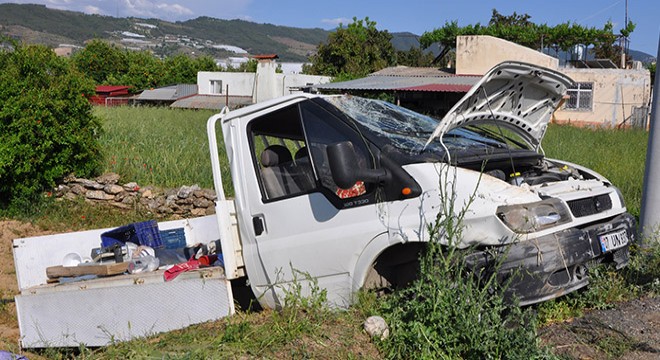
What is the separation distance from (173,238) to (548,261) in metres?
4.28

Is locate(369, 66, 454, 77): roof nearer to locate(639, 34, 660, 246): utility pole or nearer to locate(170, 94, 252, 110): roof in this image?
locate(170, 94, 252, 110): roof

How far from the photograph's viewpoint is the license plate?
16.3ft

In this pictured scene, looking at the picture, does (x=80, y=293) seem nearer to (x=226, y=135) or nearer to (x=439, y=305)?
(x=226, y=135)

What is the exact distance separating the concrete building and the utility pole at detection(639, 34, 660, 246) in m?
31.6

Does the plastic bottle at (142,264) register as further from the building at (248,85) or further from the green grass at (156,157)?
the building at (248,85)

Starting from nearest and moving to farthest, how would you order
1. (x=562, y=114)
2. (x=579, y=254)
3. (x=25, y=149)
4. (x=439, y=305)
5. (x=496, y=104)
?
(x=439, y=305), (x=579, y=254), (x=496, y=104), (x=25, y=149), (x=562, y=114)

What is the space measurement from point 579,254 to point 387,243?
1.30 meters

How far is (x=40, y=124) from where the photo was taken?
38.8 feet

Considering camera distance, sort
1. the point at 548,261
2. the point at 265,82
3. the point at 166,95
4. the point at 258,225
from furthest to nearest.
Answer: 1. the point at 166,95
2. the point at 265,82
3. the point at 258,225
4. the point at 548,261

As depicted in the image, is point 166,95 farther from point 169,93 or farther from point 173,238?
point 173,238

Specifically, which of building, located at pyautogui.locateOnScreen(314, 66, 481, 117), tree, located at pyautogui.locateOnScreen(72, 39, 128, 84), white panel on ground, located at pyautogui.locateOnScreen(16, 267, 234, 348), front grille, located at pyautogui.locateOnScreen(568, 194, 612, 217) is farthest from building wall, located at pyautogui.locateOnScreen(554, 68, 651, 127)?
tree, located at pyautogui.locateOnScreen(72, 39, 128, 84)

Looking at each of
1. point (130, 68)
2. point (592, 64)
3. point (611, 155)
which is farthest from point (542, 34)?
point (130, 68)

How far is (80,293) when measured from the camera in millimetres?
5512

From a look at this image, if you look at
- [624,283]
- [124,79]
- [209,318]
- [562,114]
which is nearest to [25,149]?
[209,318]
